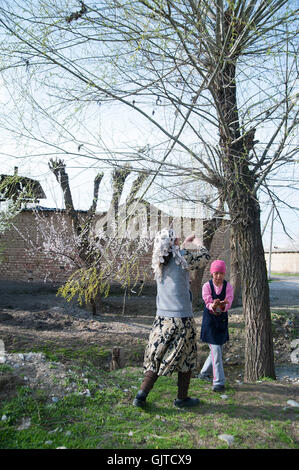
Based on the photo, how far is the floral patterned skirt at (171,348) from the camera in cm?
316

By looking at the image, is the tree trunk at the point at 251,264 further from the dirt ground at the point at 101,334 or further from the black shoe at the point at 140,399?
the black shoe at the point at 140,399

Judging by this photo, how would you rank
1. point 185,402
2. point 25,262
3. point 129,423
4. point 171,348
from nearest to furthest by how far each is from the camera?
point 129,423, point 171,348, point 185,402, point 25,262

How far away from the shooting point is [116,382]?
4008 millimetres

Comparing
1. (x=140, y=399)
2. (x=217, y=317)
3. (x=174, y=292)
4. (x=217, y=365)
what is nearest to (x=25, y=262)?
(x=217, y=317)

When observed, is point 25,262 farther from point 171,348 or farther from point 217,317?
point 171,348

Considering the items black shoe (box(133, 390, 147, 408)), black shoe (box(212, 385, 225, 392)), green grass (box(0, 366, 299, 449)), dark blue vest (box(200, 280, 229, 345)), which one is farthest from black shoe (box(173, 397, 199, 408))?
dark blue vest (box(200, 280, 229, 345))

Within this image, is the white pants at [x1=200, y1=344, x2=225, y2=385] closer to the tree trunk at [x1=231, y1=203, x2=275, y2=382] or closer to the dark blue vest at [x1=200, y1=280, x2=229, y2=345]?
the dark blue vest at [x1=200, y1=280, x2=229, y2=345]

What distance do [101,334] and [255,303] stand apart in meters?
4.15

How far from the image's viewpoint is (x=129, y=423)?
117 inches

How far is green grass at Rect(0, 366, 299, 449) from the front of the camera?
2.69 meters

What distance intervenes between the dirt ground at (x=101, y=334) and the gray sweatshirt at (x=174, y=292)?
47.1 inches

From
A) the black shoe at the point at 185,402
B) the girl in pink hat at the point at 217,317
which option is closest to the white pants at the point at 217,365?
the girl in pink hat at the point at 217,317

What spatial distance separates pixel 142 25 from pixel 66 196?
24.0 feet
